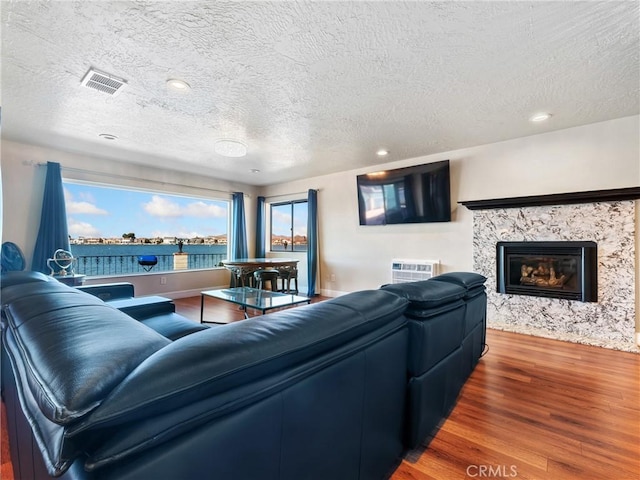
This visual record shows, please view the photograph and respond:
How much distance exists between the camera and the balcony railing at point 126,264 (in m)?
5.29

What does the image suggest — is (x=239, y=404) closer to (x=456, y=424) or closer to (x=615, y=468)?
(x=456, y=424)

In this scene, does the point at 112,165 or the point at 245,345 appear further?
the point at 112,165

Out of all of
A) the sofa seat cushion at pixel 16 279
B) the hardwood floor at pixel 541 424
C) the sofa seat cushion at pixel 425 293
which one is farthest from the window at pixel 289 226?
the sofa seat cushion at pixel 425 293

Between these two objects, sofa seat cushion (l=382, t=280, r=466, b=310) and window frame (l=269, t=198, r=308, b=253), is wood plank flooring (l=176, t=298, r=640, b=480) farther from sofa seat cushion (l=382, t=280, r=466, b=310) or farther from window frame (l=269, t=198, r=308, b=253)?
window frame (l=269, t=198, r=308, b=253)

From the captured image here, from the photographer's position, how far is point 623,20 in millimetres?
1725

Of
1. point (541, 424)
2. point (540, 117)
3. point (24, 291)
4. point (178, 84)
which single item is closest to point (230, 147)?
point (178, 84)

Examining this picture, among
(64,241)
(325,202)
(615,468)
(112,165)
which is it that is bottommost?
(615,468)

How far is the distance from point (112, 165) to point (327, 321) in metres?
5.20

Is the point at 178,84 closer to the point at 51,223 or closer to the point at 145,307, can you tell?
the point at 145,307

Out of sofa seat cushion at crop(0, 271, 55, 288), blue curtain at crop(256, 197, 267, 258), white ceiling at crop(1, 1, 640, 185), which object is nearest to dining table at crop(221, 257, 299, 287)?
blue curtain at crop(256, 197, 267, 258)

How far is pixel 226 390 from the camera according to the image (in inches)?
24.9

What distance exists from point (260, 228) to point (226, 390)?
6.21 metres

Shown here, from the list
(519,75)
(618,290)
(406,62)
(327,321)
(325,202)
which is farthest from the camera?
(325,202)

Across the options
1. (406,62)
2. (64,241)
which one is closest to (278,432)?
(406,62)
